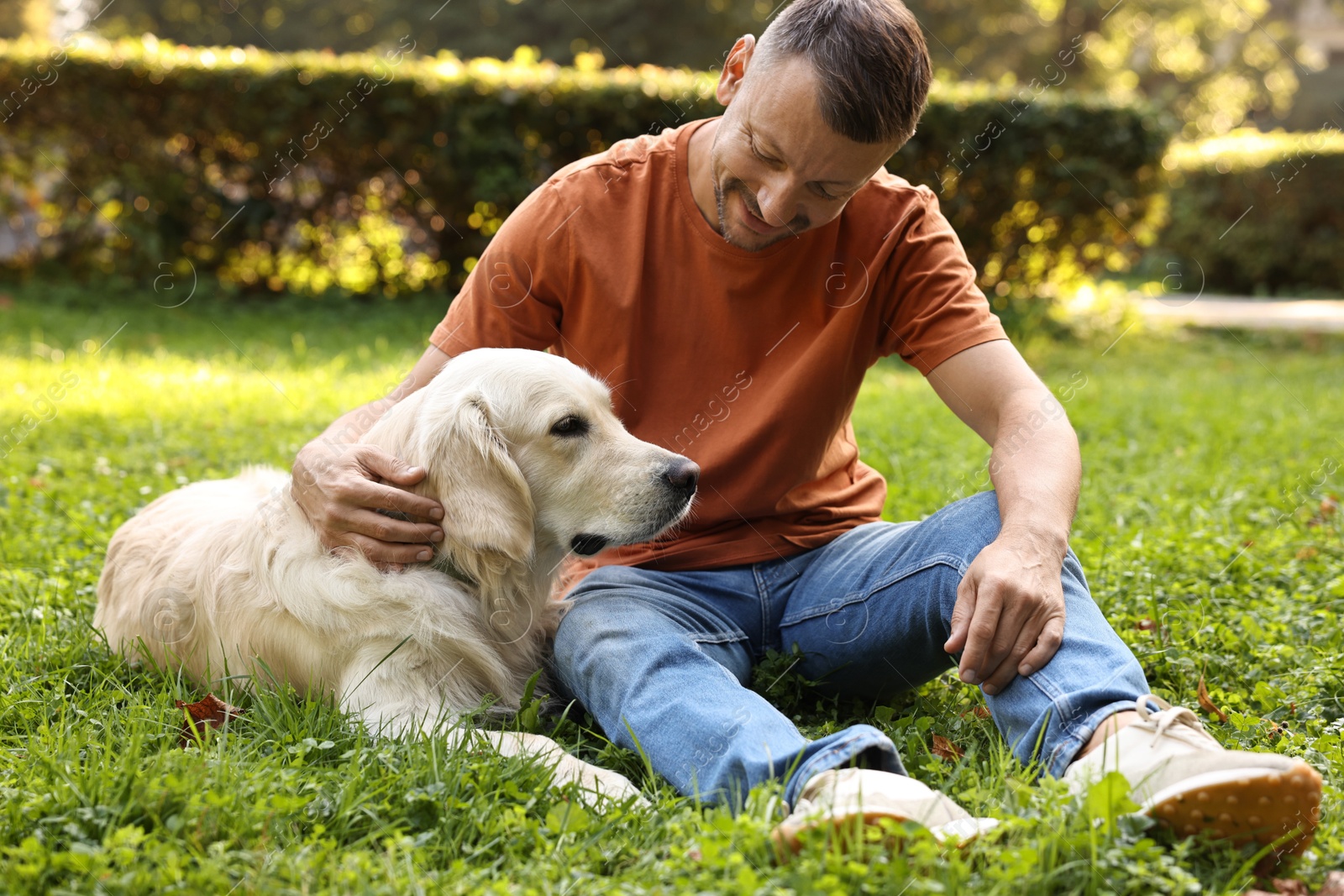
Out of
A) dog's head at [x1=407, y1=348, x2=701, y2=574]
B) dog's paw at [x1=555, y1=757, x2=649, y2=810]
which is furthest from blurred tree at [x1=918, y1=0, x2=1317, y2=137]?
dog's paw at [x1=555, y1=757, x2=649, y2=810]

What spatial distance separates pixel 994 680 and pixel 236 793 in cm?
145

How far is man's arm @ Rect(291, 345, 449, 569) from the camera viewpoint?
2471mm

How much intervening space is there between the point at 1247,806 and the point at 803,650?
1.14 m

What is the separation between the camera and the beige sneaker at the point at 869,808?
69.5 inches

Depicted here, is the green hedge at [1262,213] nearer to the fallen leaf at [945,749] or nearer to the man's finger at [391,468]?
the fallen leaf at [945,749]

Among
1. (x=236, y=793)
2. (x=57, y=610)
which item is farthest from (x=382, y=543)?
(x=57, y=610)

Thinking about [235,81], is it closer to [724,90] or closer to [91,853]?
[724,90]

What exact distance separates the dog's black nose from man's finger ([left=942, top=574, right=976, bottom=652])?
0.68m

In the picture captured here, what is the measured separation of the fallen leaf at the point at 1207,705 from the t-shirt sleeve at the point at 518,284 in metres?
1.89

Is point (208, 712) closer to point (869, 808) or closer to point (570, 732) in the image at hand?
point (570, 732)

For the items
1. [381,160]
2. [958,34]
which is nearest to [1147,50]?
[958,34]

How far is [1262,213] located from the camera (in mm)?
14508

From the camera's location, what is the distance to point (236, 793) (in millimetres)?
1959

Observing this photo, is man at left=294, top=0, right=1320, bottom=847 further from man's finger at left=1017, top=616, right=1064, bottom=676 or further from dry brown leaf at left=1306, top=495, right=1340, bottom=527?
dry brown leaf at left=1306, top=495, right=1340, bottom=527
